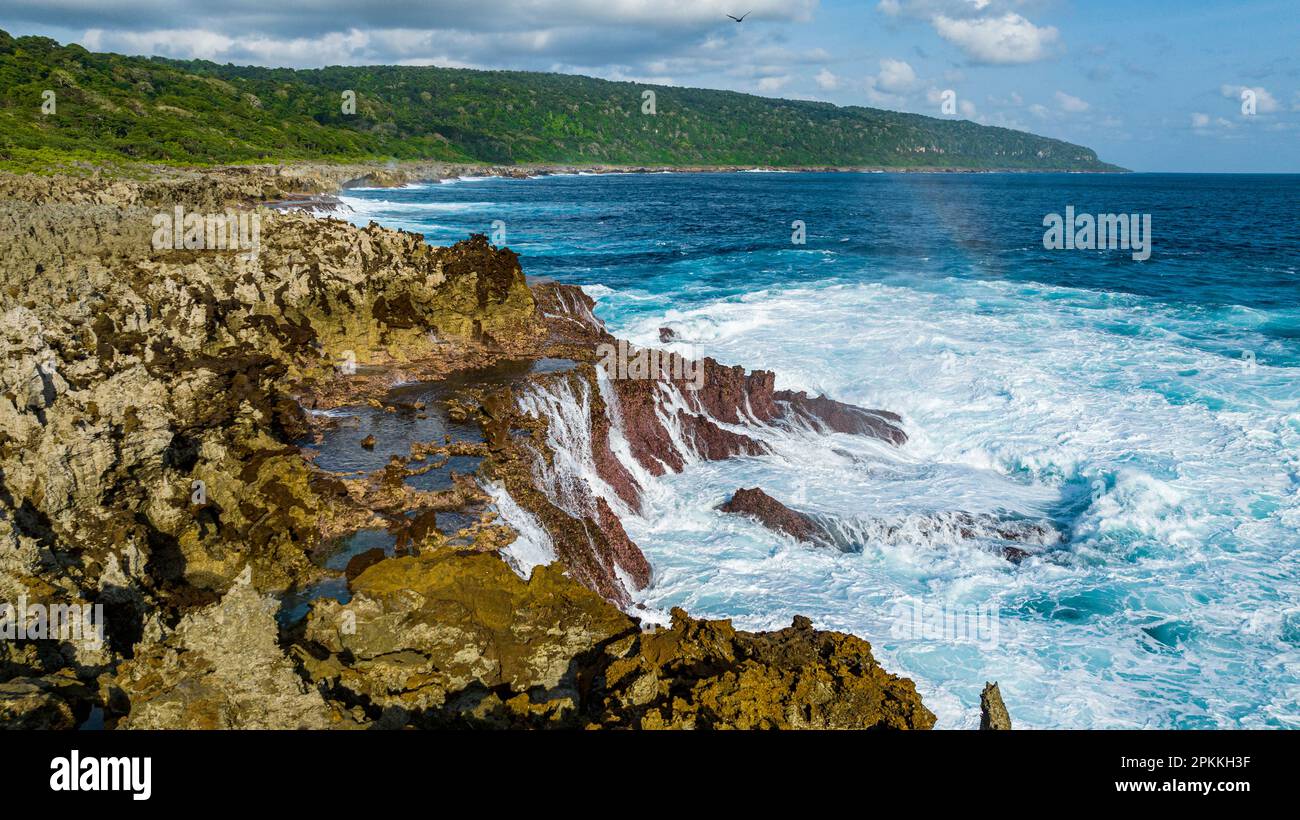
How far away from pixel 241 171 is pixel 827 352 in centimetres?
5609

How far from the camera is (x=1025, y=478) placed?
20438 mm

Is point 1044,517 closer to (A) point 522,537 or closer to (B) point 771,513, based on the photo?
(B) point 771,513

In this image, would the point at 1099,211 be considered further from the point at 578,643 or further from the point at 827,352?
A: the point at 578,643

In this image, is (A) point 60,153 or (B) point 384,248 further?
(A) point 60,153

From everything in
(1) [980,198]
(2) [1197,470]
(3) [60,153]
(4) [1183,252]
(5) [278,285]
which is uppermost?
(1) [980,198]

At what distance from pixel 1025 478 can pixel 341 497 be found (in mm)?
17005

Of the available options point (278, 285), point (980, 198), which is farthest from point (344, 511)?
point (980, 198)

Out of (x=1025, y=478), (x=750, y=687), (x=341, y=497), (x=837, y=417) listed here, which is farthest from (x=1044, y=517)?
(x=341, y=497)

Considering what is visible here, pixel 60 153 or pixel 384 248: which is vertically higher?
pixel 60 153

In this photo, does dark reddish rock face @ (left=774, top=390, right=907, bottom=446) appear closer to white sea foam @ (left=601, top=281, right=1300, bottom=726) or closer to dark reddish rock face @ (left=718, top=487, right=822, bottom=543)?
white sea foam @ (left=601, top=281, right=1300, bottom=726)

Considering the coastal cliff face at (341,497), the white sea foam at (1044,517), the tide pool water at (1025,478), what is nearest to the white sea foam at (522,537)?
the coastal cliff face at (341,497)

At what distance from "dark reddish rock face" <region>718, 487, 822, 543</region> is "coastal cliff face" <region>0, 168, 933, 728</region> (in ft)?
7.69

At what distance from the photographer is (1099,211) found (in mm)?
101562
